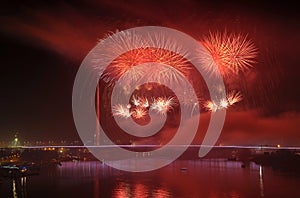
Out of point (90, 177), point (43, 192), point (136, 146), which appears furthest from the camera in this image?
point (136, 146)

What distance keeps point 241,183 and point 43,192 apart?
1455 centimetres

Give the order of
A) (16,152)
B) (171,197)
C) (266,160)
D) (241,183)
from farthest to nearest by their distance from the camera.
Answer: (16,152)
(266,160)
(241,183)
(171,197)

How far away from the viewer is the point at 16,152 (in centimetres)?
4766

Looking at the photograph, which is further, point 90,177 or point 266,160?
point 266,160

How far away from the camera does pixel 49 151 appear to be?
52438 mm

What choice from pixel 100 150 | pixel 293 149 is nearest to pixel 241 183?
pixel 293 149

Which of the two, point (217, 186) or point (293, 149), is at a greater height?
point (293, 149)

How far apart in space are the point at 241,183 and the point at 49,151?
107ft

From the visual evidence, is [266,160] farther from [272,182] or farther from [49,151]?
[49,151]

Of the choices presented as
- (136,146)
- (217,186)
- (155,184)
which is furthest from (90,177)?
(136,146)

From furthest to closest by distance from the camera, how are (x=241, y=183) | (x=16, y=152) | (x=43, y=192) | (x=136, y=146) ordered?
1. (x=136, y=146)
2. (x=16, y=152)
3. (x=241, y=183)
4. (x=43, y=192)

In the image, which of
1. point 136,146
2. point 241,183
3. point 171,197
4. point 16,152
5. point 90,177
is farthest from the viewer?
point 136,146

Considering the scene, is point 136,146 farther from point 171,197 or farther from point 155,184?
point 171,197

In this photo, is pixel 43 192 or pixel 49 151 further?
pixel 49 151
